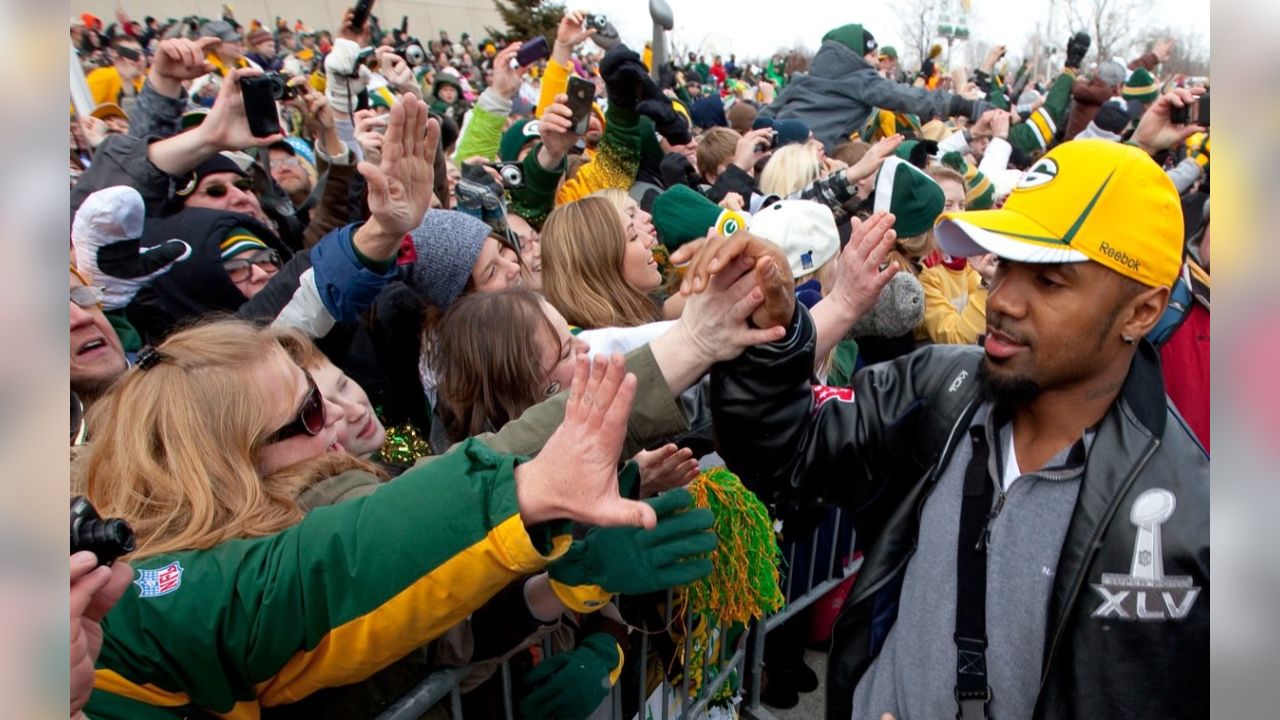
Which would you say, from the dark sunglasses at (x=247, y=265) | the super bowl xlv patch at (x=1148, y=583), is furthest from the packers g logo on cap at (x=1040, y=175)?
the dark sunglasses at (x=247, y=265)

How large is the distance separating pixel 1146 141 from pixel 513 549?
217 inches

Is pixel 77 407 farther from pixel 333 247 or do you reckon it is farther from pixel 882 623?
pixel 882 623

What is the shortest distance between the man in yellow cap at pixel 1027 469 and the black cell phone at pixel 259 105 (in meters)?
2.31

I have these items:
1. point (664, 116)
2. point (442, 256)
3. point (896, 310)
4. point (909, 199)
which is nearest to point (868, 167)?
point (909, 199)

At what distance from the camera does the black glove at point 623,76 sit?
4.80 meters

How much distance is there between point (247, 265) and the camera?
11.0 ft

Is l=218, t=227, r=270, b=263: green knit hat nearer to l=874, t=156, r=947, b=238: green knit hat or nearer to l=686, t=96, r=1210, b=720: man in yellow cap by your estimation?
l=686, t=96, r=1210, b=720: man in yellow cap

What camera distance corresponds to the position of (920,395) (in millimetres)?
1896

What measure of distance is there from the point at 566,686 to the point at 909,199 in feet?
8.32

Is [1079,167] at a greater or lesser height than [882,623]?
greater

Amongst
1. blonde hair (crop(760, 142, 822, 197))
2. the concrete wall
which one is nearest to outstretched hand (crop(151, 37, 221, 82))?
blonde hair (crop(760, 142, 822, 197))

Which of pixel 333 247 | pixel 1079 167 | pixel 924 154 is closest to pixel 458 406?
pixel 333 247

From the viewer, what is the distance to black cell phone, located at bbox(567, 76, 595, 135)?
190 inches

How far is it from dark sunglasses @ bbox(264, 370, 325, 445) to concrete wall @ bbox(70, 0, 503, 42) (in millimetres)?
27525
